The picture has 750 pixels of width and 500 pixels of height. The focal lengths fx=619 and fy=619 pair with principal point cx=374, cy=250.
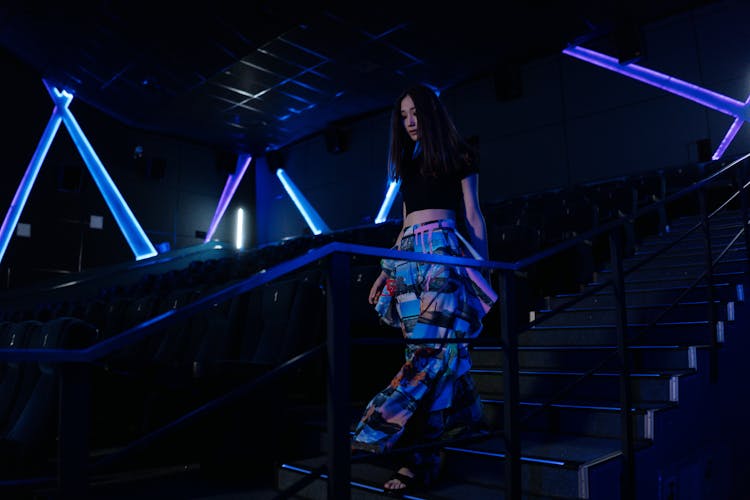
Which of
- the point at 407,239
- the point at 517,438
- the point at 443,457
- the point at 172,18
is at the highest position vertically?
the point at 172,18

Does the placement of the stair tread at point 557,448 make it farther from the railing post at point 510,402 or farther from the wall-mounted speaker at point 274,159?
the wall-mounted speaker at point 274,159

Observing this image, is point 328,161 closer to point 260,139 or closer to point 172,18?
point 260,139

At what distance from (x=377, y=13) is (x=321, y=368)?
13.3 ft

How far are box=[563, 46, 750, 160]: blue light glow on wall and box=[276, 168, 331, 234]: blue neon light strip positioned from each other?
417 cm

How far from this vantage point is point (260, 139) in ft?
30.8

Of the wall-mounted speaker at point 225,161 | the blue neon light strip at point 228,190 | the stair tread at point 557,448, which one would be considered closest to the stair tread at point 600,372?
the stair tread at point 557,448

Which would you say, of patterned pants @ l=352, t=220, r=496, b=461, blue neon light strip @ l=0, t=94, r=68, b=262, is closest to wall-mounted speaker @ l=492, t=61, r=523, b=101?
blue neon light strip @ l=0, t=94, r=68, b=262

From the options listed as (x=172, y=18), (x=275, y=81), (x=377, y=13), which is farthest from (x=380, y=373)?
(x=275, y=81)

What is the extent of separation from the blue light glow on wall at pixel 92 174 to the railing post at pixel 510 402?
6880mm

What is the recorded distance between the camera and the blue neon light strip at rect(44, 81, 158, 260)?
7.65 m

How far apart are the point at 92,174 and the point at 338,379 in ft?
25.5

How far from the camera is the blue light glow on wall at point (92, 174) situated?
6.99m

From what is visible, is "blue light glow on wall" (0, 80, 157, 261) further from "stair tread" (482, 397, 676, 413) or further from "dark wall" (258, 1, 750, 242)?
"stair tread" (482, 397, 676, 413)

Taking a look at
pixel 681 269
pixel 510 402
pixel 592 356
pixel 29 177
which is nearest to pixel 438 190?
pixel 510 402
